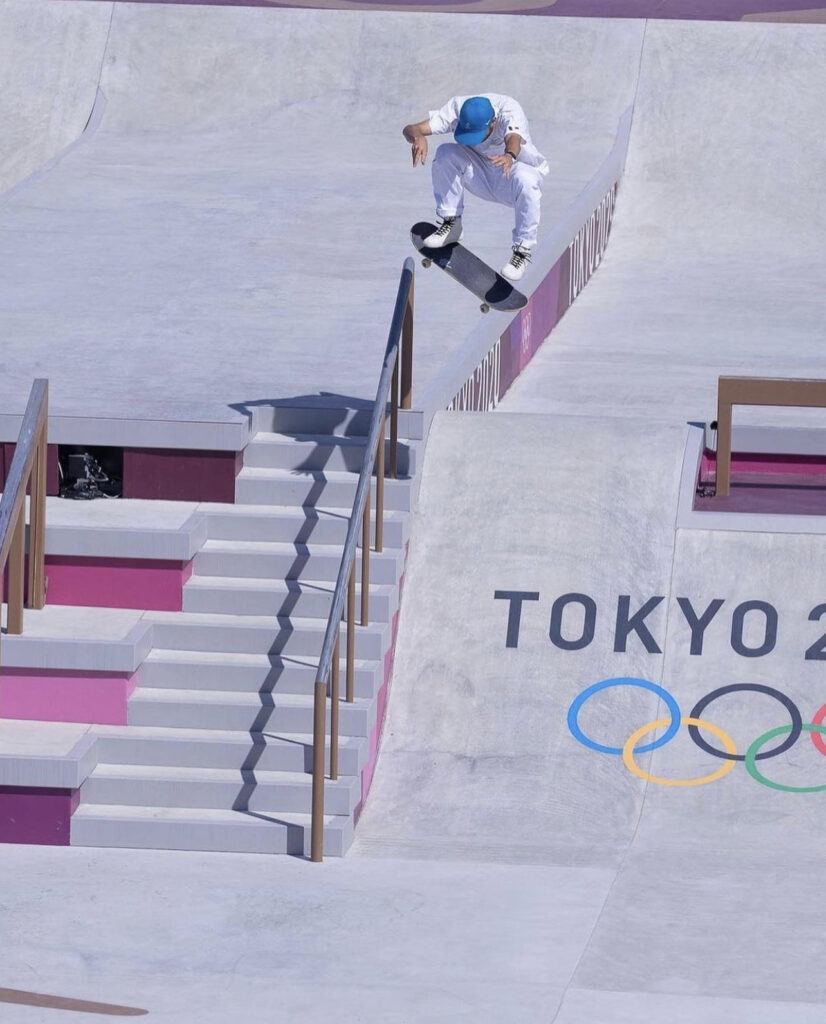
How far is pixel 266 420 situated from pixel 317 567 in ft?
3.56

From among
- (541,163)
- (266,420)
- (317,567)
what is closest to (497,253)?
(541,163)

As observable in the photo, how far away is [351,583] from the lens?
8.48m

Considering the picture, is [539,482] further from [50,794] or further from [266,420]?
[50,794]

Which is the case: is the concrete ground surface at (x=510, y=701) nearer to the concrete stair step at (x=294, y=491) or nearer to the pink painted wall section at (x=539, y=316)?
the pink painted wall section at (x=539, y=316)

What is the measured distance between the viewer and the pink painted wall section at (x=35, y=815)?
8.44 metres

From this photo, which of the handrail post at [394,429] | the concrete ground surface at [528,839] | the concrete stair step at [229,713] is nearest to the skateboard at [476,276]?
the concrete ground surface at [528,839]

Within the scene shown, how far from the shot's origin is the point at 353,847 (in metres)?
8.51

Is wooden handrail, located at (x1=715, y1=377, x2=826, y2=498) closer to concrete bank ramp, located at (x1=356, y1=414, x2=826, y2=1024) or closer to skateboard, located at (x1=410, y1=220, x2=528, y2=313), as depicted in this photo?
concrete bank ramp, located at (x1=356, y1=414, x2=826, y2=1024)

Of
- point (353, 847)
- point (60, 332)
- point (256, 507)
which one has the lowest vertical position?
point (353, 847)

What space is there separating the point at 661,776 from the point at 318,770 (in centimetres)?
170

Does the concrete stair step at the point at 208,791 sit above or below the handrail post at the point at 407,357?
below

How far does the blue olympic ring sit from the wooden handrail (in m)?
1.99

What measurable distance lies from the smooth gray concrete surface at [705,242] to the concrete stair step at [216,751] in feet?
14.3

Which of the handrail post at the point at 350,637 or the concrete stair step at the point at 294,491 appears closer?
Result: the handrail post at the point at 350,637
